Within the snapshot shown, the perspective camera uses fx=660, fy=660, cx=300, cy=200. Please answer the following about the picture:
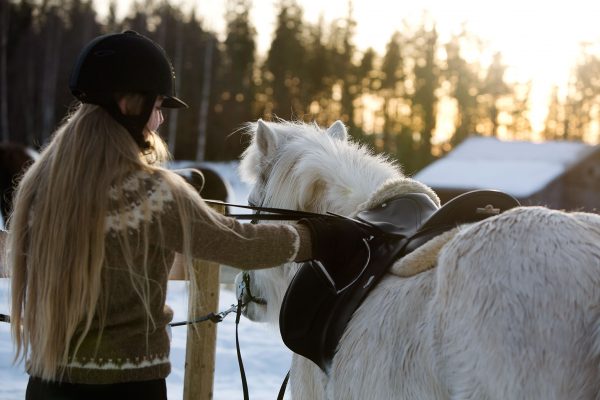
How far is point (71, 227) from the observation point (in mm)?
1909

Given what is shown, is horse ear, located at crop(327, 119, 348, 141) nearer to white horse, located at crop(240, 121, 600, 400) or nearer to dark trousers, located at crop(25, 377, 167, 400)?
white horse, located at crop(240, 121, 600, 400)

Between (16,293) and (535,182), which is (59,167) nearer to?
(16,293)

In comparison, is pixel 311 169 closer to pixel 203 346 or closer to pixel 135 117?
pixel 135 117

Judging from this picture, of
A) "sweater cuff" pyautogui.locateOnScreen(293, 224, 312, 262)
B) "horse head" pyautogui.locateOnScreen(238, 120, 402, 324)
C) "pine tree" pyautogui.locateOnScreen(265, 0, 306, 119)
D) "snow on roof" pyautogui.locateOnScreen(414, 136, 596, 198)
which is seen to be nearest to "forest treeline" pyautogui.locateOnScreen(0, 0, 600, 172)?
"pine tree" pyautogui.locateOnScreen(265, 0, 306, 119)

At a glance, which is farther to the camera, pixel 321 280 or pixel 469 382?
pixel 321 280

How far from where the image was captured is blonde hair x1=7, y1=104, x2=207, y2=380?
1.90 metres

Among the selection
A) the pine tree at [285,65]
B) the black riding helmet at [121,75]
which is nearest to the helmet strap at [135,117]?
the black riding helmet at [121,75]

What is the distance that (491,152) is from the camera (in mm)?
26984

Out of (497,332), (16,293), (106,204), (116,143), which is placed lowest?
(16,293)

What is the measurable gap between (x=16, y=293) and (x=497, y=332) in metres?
1.46

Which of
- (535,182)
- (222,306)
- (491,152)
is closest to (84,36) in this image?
(491,152)

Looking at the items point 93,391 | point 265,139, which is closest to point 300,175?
point 265,139

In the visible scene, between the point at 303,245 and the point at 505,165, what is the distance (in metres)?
24.1

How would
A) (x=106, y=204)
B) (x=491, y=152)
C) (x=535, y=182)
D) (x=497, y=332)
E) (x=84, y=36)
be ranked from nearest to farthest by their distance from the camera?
(x=497, y=332) < (x=106, y=204) < (x=535, y=182) < (x=491, y=152) < (x=84, y=36)
